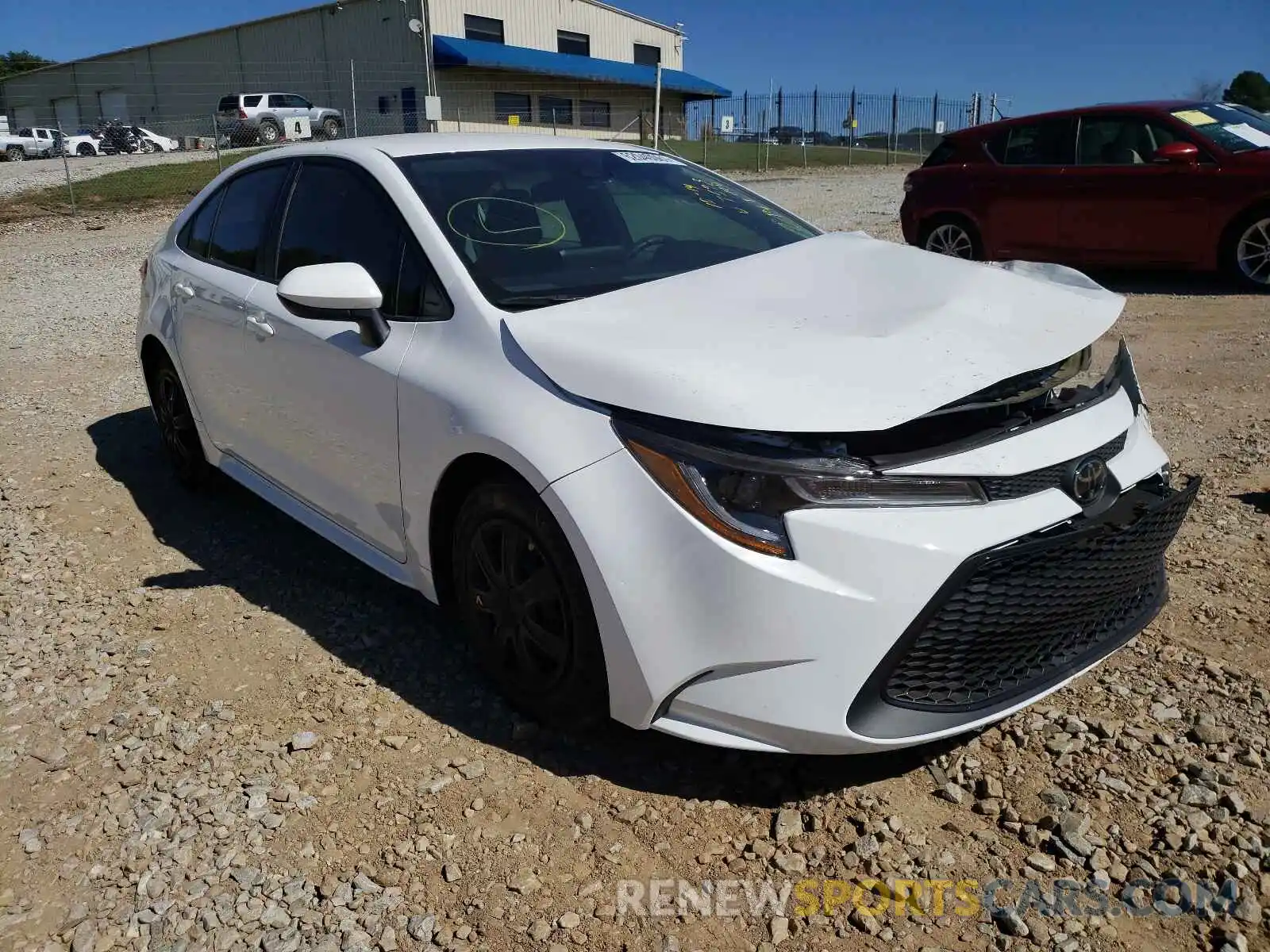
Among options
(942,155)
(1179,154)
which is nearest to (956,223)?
(942,155)

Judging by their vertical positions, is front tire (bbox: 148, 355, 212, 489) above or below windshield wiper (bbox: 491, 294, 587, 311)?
below

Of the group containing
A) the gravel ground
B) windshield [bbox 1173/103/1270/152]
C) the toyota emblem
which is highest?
windshield [bbox 1173/103/1270/152]

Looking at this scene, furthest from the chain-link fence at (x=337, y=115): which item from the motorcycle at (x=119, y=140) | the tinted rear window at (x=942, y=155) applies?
the tinted rear window at (x=942, y=155)

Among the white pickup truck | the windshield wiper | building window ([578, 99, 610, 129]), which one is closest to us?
the windshield wiper

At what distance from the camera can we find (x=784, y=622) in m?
2.17

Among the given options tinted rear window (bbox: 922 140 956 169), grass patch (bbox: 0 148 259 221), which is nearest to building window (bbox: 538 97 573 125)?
grass patch (bbox: 0 148 259 221)

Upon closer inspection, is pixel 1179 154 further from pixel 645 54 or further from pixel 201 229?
pixel 645 54

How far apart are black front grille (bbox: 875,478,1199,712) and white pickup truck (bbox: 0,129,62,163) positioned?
37.3 m

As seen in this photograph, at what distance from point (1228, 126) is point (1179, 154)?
0.71 m

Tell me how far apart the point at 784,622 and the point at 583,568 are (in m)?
0.50

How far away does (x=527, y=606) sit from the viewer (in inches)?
107

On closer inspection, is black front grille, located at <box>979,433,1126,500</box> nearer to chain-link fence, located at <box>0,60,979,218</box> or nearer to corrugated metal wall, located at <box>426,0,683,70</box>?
chain-link fence, located at <box>0,60,979,218</box>

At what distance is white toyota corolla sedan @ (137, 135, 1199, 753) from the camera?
2.19 m

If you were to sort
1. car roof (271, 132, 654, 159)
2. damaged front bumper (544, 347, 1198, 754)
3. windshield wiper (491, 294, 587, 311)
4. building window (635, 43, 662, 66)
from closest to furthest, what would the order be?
damaged front bumper (544, 347, 1198, 754), windshield wiper (491, 294, 587, 311), car roof (271, 132, 654, 159), building window (635, 43, 662, 66)
